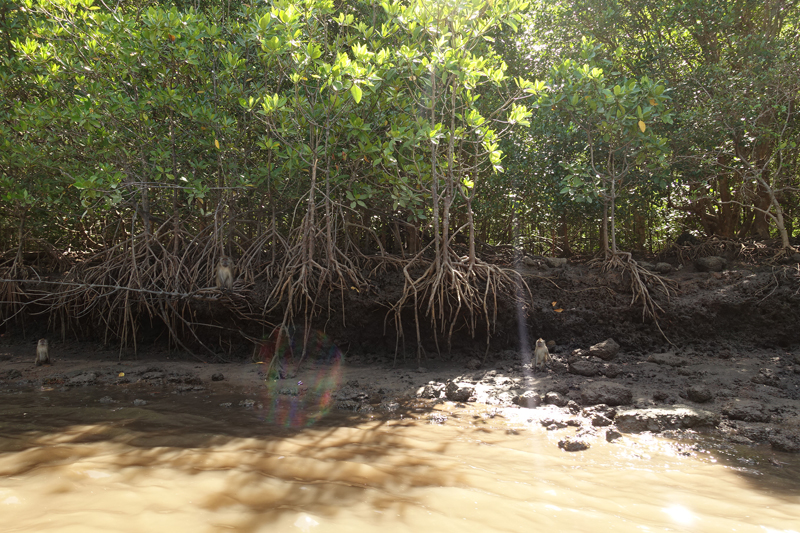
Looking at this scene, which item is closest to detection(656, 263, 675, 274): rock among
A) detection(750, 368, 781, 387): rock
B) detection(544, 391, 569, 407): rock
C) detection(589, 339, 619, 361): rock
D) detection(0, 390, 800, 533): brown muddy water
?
detection(589, 339, 619, 361): rock

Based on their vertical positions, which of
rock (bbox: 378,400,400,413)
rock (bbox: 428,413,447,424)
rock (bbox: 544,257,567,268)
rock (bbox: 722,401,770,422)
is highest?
rock (bbox: 544,257,567,268)

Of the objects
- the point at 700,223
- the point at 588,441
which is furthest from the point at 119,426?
the point at 700,223

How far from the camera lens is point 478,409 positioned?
14.5ft

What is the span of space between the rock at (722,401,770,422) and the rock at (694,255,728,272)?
3.02m

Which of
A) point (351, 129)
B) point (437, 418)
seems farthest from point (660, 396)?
point (351, 129)

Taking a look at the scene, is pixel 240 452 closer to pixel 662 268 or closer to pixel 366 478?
pixel 366 478

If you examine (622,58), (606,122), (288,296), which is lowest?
(288,296)

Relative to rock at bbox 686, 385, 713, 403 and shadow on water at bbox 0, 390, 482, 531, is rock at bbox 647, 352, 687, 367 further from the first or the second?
shadow on water at bbox 0, 390, 482, 531

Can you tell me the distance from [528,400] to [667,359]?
1.90 meters

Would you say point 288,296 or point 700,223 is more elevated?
point 700,223

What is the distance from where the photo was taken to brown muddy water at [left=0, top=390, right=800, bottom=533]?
228cm

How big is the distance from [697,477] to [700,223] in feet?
25.2

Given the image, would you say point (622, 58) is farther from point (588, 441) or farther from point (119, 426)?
point (119, 426)

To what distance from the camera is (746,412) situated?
3730mm
